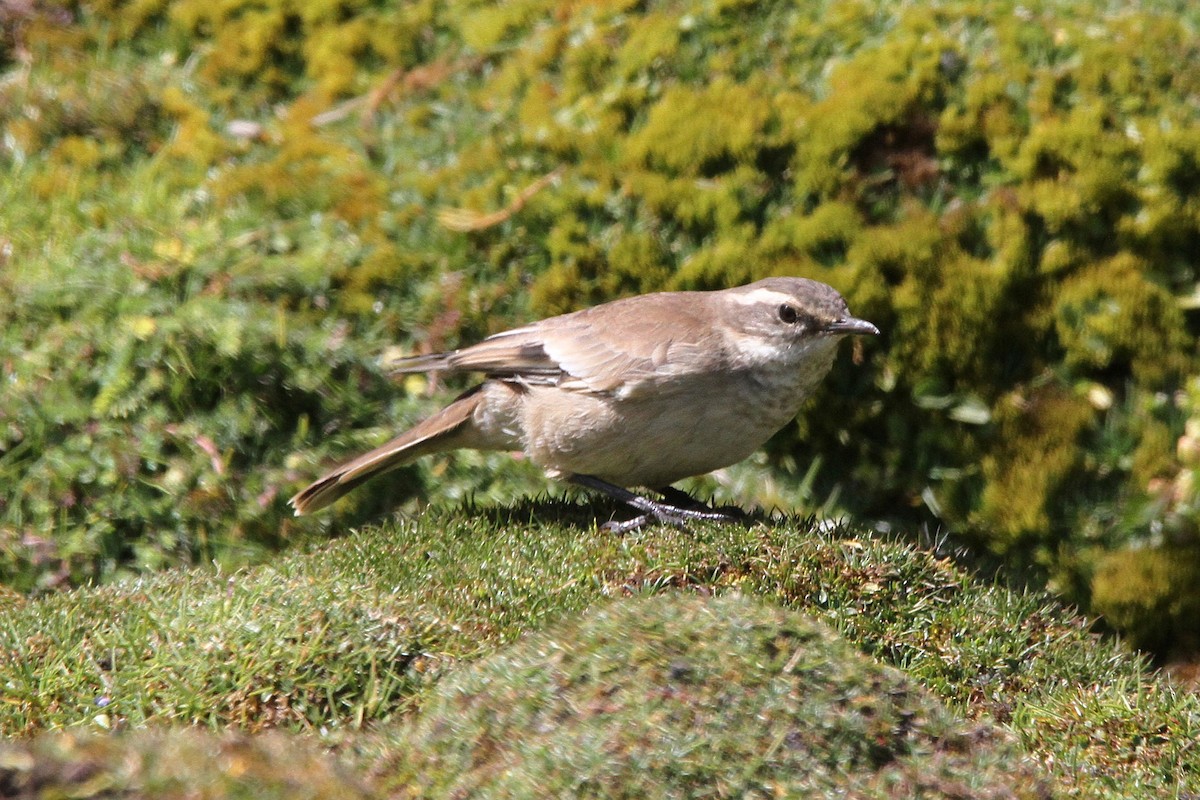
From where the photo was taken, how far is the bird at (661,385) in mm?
7145

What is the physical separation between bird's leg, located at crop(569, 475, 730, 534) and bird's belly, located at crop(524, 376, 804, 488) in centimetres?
10

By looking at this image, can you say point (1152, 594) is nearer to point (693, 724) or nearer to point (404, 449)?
point (693, 724)

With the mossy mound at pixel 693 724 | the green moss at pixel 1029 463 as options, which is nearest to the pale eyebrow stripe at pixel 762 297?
the green moss at pixel 1029 463

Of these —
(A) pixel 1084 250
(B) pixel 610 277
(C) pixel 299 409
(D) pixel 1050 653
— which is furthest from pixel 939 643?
(C) pixel 299 409

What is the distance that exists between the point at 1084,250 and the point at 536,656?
4839 mm

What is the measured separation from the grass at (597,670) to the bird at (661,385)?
0.41 metres

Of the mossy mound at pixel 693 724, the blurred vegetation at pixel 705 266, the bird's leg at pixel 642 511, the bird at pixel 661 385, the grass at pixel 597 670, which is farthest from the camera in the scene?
the blurred vegetation at pixel 705 266

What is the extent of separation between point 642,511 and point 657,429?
0.51 metres

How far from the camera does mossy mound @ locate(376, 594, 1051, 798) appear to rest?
4570 mm

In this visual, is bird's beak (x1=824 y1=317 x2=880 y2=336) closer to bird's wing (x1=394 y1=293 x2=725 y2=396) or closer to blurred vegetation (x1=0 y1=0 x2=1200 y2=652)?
bird's wing (x1=394 y1=293 x2=725 y2=396)

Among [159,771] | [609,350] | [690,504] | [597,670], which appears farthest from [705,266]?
[159,771]

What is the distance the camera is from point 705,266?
28.8 feet

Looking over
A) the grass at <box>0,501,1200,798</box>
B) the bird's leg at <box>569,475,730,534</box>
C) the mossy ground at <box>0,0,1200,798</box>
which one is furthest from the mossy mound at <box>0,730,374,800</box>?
the bird's leg at <box>569,475,730,534</box>

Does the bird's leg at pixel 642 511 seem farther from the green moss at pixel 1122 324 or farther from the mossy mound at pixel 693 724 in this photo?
the green moss at pixel 1122 324
